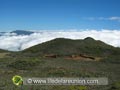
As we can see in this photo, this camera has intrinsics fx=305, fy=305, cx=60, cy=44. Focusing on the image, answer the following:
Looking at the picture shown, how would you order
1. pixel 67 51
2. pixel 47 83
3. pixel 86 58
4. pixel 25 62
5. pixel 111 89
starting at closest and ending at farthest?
pixel 111 89 < pixel 47 83 < pixel 25 62 < pixel 86 58 < pixel 67 51

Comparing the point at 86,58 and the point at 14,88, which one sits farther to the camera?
the point at 86,58

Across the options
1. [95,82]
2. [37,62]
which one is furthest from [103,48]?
[95,82]

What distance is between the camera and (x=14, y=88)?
33844 millimetres

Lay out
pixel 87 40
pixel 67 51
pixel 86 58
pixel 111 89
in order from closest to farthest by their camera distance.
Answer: pixel 111 89 < pixel 86 58 < pixel 67 51 < pixel 87 40

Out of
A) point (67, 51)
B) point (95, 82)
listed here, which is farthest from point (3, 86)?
point (67, 51)

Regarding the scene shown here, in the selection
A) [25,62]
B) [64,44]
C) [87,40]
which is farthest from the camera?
[87,40]

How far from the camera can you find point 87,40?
124812mm

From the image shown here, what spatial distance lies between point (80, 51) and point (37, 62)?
130 feet

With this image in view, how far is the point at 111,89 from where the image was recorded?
3231cm

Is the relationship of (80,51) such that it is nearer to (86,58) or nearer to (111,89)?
(86,58)

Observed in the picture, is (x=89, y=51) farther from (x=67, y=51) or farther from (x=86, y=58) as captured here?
(x=86, y=58)

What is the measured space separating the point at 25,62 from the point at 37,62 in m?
2.81

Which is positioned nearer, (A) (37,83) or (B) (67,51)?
(A) (37,83)

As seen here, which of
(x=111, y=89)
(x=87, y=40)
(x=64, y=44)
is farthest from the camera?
(x=87, y=40)
